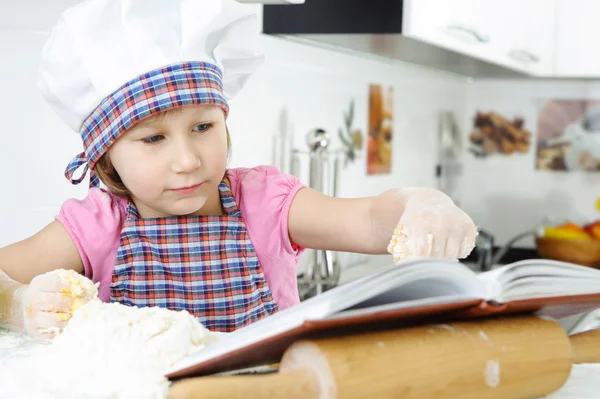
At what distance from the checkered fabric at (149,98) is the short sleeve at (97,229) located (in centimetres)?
8

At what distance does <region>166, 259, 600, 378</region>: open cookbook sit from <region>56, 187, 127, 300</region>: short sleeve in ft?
1.45

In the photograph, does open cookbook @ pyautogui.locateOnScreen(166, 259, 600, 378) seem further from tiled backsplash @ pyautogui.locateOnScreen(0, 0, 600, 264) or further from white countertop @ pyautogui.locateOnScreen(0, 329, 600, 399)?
tiled backsplash @ pyautogui.locateOnScreen(0, 0, 600, 264)

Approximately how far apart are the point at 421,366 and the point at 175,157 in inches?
16.9

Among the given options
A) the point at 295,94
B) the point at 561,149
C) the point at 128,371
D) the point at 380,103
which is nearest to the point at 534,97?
the point at 561,149

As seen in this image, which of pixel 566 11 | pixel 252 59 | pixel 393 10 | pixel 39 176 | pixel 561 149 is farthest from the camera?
pixel 561 149

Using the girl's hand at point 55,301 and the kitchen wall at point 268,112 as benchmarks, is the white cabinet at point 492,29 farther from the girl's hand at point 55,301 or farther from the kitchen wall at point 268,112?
the girl's hand at point 55,301

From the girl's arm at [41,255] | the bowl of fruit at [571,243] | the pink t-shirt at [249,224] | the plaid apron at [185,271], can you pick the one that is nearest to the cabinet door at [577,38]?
the bowl of fruit at [571,243]

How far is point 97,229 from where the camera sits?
94cm

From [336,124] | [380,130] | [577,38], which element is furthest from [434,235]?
[577,38]

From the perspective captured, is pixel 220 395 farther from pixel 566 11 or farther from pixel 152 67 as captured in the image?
pixel 566 11

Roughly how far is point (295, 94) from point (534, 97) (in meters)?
1.61

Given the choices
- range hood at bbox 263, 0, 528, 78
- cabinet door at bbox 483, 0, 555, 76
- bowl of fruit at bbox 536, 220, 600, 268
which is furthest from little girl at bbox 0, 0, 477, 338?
bowl of fruit at bbox 536, 220, 600, 268

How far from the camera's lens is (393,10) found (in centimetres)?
151

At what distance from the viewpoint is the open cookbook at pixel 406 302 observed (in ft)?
1.53
